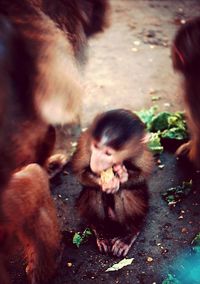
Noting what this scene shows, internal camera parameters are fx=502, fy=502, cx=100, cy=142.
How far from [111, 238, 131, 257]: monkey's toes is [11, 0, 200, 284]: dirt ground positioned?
2.0 inches

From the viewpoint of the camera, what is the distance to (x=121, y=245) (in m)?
3.62

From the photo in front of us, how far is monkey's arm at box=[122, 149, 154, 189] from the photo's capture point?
3.52 m

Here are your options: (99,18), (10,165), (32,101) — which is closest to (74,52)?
(99,18)

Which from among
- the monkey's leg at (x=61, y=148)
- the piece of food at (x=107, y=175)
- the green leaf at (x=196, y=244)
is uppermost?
the piece of food at (x=107, y=175)

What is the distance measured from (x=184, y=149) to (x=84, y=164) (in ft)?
3.66

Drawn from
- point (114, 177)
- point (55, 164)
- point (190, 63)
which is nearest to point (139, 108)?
point (55, 164)

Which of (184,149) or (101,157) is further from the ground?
(101,157)

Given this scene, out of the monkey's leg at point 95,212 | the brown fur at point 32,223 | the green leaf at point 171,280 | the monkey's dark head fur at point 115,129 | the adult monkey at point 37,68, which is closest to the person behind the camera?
the brown fur at point 32,223

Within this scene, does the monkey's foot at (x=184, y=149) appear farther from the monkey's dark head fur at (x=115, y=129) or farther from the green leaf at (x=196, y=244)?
the monkey's dark head fur at (x=115, y=129)

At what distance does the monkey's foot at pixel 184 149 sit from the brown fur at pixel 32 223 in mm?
1552

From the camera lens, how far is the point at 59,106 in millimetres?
3502

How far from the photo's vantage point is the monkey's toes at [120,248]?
11.8 feet

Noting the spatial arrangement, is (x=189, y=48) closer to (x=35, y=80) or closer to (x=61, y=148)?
(x=35, y=80)

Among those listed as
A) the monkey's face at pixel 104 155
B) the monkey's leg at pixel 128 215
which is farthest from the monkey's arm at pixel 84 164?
the monkey's leg at pixel 128 215
